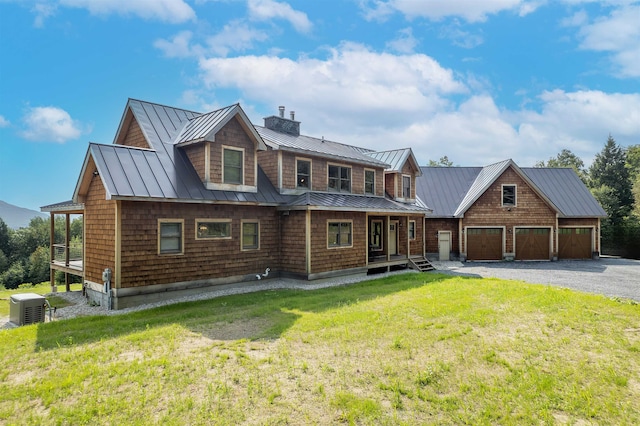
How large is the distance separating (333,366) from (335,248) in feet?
32.7

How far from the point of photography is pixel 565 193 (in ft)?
90.3

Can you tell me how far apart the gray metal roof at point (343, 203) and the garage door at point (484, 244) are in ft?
22.1

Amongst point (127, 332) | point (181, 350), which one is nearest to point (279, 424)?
point (181, 350)

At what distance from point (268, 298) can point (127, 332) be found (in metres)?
4.58

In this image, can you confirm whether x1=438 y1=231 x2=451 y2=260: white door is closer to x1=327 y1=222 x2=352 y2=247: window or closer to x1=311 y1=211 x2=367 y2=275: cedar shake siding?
x1=311 y1=211 x2=367 y2=275: cedar shake siding

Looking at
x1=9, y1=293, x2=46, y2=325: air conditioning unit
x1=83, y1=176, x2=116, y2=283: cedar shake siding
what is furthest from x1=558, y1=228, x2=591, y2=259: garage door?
x1=9, y1=293, x2=46, y2=325: air conditioning unit

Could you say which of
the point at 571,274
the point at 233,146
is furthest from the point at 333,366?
the point at 571,274

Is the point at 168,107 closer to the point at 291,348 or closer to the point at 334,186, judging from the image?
the point at 334,186

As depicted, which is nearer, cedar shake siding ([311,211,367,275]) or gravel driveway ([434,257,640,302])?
gravel driveway ([434,257,640,302])

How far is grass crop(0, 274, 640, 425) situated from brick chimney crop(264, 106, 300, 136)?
1180 centimetres

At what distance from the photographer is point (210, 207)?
1365 centimetres

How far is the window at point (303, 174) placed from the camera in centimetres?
1731

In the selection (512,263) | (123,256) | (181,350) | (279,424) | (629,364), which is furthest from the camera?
(512,263)

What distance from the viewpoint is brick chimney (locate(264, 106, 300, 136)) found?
20.1 metres
